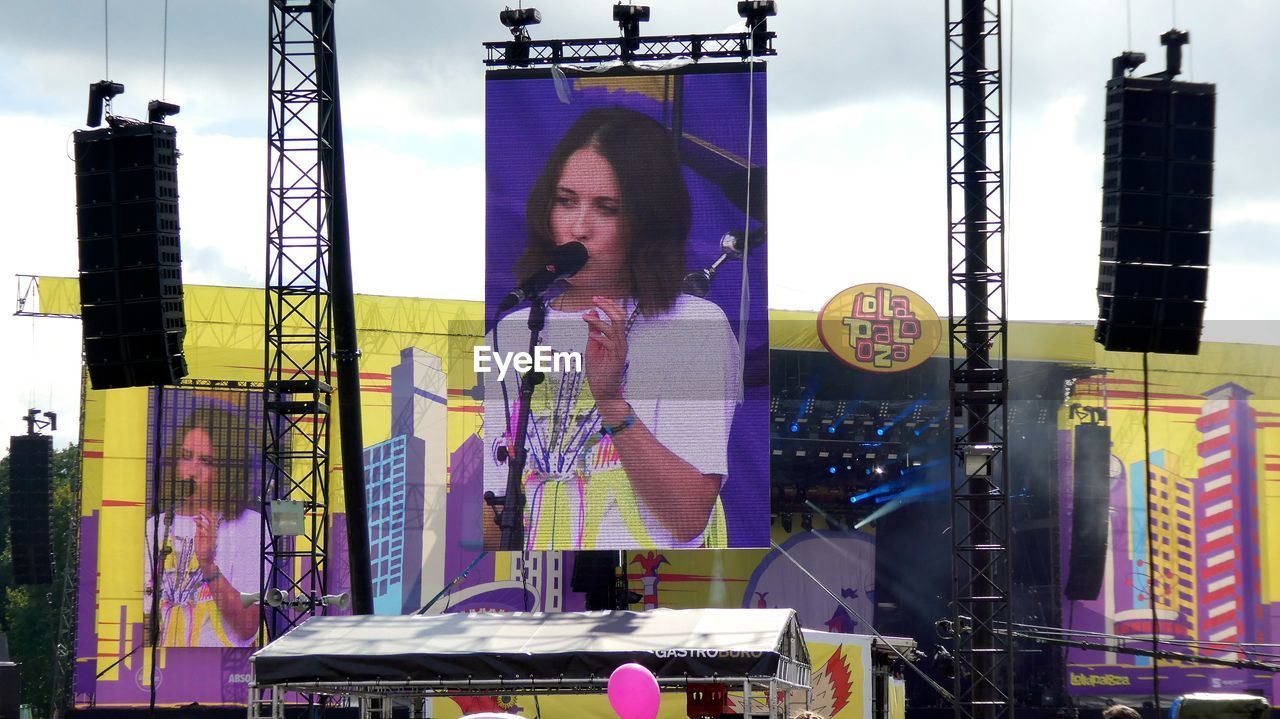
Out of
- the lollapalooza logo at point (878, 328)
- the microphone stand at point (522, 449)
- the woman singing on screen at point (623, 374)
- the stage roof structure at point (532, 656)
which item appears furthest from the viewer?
the lollapalooza logo at point (878, 328)

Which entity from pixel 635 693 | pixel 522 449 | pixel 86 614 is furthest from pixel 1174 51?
pixel 86 614

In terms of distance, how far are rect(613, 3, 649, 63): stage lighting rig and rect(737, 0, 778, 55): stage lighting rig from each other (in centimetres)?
159

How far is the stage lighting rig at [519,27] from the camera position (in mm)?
25969

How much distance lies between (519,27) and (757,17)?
12.7ft

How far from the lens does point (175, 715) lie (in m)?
34.2

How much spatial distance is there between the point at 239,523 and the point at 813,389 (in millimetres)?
12931

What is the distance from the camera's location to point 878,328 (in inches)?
1422

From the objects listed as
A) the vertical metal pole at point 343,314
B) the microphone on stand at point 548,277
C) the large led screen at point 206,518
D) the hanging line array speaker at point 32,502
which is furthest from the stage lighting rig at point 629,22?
the hanging line array speaker at point 32,502

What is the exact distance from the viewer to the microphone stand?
2602 centimetres

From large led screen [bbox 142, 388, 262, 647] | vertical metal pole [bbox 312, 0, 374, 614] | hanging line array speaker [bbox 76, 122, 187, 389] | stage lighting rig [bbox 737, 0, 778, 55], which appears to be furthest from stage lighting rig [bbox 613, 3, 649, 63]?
large led screen [bbox 142, 388, 262, 647]

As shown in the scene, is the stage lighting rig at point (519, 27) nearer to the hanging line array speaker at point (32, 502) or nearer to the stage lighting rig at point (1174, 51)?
the stage lighting rig at point (1174, 51)

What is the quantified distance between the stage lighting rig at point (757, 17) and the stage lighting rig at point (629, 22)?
1594 millimetres

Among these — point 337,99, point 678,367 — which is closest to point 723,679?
point 337,99

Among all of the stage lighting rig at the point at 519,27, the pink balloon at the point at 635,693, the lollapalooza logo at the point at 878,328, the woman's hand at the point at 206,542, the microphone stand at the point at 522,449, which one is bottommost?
the woman's hand at the point at 206,542
